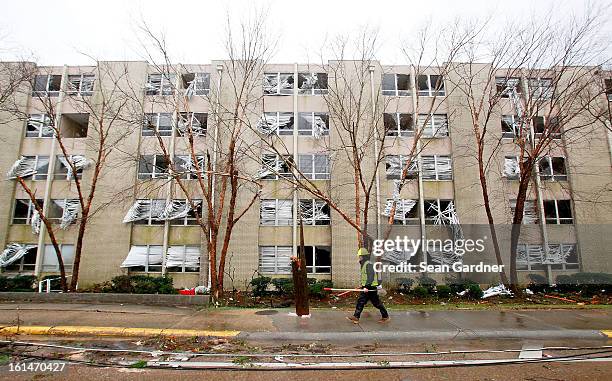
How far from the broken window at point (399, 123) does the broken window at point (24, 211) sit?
19.0 m

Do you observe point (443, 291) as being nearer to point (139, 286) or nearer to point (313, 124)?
point (313, 124)

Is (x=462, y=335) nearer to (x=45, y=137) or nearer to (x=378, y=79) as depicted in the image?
(x=378, y=79)

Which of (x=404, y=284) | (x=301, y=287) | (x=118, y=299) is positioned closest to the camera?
(x=301, y=287)

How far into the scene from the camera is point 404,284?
46.2ft

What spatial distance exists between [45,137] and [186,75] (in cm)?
Result: 839

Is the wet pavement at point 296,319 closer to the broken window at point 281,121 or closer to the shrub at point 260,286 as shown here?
the shrub at point 260,286

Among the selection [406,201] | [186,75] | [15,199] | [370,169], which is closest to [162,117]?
[186,75]

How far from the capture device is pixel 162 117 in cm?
1947

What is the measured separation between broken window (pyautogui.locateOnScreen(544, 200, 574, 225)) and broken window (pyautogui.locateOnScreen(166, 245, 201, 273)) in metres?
18.3

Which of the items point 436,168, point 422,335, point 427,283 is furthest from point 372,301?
point 436,168

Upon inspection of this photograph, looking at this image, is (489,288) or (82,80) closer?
(489,288)

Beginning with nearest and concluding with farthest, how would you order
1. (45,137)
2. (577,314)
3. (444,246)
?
Result: (577,314), (444,246), (45,137)

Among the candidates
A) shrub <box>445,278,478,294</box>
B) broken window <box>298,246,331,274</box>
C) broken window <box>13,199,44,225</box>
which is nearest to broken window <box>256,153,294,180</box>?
broken window <box>298,246,331,274</box>

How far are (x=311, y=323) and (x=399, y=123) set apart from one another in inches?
552
